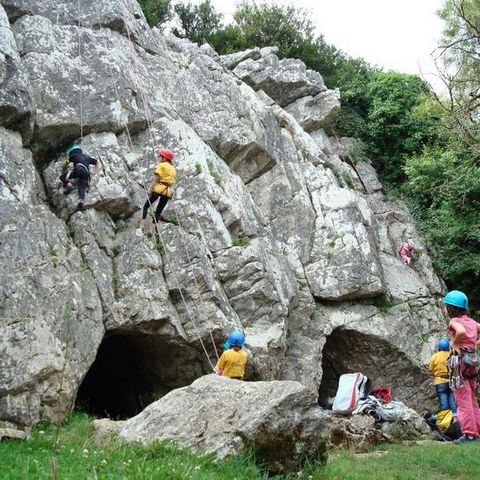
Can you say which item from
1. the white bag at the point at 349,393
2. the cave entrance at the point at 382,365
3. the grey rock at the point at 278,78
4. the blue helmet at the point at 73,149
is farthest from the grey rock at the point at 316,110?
the white bag at the point at 349,393

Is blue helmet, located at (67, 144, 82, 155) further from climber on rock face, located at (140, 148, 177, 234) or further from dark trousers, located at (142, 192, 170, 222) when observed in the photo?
dark trousers, located at (142, 192, 170, 222)

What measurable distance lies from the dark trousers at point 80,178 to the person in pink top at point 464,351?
300 inches

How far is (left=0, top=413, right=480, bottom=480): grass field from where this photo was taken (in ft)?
19.1

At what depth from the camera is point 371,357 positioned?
18.3 meters

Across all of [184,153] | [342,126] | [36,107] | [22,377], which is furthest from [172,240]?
[342,126]

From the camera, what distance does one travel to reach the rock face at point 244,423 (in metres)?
6.84

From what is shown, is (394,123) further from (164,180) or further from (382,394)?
(164,180)

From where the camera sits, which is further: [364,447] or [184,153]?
[184,153]

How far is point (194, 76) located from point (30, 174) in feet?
27.5

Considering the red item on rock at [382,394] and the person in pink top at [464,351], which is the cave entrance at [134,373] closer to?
the red item on rock at [382,394]

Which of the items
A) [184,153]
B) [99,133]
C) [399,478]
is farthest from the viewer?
[184,153]

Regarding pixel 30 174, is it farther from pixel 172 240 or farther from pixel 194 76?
pixel 194 76

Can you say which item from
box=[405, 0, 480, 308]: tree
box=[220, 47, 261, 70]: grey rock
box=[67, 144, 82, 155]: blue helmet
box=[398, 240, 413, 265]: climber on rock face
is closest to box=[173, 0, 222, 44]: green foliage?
box=[220, 47, 261, 70]: grey rock

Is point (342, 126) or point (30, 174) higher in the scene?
point (342, 126)
